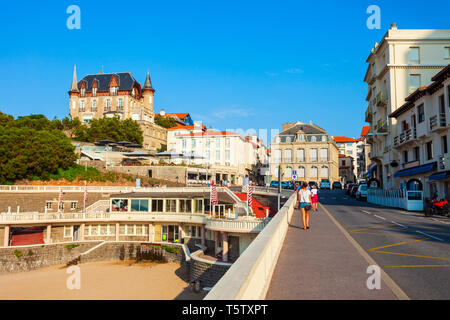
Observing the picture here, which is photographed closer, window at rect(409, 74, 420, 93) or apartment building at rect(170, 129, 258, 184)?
window at rect(409, 74, 420, 93)

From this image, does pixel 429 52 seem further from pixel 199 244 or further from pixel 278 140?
pixel 278 140

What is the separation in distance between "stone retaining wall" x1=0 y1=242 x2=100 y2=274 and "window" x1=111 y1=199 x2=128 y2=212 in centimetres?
590

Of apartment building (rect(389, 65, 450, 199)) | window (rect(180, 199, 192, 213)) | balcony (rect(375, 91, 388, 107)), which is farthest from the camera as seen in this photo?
balcony (rect(375, 91, 388, 107))

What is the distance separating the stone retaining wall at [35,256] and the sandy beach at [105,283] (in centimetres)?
78

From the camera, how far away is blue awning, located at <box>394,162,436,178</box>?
99.1ft

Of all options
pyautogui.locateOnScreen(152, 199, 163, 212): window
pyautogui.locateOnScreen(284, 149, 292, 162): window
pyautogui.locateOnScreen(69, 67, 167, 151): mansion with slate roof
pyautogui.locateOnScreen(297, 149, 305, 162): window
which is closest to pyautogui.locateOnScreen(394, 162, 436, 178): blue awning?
pyautogui.locateOnScreen(152, 199, 163, 212): window

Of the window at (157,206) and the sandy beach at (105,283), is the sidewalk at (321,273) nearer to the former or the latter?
the sandy beach at (105,283)

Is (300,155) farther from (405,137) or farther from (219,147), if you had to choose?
(405,137)

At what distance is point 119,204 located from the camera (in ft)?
142

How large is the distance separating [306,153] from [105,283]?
74398mm

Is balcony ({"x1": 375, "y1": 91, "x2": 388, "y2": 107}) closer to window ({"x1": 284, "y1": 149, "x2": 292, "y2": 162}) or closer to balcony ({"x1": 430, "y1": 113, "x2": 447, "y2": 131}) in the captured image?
balcony ({"x1": 430, "y1": 113, "x2": 447, "y2": 131})

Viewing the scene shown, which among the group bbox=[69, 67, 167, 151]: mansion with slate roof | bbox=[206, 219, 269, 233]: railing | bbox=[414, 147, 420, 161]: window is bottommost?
bbox=[206, 219, 269, 233]: railing

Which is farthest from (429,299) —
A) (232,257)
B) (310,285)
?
(232,257)

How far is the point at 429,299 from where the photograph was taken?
5922mm
